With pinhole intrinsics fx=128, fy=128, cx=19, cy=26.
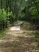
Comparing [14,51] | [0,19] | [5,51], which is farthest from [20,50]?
[0,19]

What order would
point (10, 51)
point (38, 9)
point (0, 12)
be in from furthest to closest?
point (38, 9) → point (0, 12) → point (10, 51)

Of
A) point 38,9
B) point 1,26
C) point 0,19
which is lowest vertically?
point 1,26

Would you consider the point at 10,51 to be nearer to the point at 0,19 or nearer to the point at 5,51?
the point at 5,51

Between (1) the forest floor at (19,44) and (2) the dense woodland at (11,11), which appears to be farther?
(2) the dense woodland at (11,11)

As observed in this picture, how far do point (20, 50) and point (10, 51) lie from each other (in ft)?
2.16

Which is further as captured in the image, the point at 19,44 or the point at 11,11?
the point at 11,11

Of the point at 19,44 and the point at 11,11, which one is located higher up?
the point at 19,44

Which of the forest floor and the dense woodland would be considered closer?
the forest floor

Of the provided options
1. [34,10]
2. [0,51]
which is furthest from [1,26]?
[0,51]

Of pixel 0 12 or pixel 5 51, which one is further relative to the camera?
pixel 0 12

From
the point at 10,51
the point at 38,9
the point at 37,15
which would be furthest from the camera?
the point at 37,15

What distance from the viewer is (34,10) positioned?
18781 millimetres

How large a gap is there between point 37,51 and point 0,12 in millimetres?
10057

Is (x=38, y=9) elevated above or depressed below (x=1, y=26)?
above
